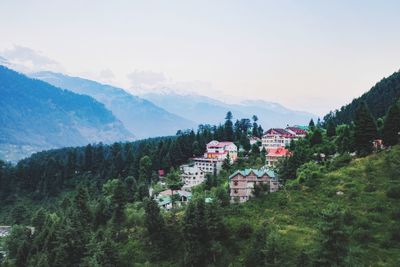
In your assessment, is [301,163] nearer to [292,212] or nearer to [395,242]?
[292,212]

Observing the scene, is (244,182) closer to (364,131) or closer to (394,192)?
(364,131)

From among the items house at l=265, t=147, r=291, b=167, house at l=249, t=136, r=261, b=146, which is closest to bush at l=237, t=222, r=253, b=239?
house at l=265, t=147, r=291, b=167

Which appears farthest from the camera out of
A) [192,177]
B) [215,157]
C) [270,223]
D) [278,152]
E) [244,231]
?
[215,157]

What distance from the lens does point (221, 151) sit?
115 m

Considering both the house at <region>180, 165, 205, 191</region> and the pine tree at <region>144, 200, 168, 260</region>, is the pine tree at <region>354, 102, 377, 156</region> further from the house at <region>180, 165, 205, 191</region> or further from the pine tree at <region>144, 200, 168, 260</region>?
the house at <region>180, 165, 205, 191</region>

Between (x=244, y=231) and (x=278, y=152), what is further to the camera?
(x=278, y=152)

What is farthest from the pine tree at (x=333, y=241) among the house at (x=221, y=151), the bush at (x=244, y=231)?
the house at (x=221, y=151)

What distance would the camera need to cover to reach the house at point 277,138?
11894 cm

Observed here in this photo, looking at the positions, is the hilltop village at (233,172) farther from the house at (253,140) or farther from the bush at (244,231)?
the bush at (244,231)

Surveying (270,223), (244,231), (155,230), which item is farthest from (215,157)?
(244,231)

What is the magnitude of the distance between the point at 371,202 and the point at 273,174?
2377cm

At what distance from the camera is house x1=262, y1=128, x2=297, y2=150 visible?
119 m

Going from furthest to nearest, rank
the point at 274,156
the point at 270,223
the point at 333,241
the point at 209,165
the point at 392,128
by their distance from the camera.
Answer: the point at 209,165 < the point at 274,156 < the point at 392,128 < the point at 270,223 < the point at 333,241

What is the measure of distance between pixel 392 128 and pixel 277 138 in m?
46.6
